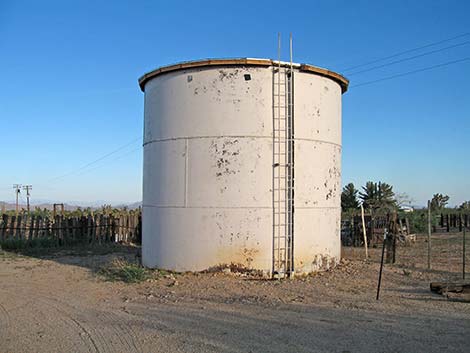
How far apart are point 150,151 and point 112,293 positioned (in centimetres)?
424

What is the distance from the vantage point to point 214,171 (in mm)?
10930

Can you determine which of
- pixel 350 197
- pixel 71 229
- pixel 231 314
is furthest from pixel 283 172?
pixel 350 197

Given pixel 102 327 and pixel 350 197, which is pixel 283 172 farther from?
pixel 350 197

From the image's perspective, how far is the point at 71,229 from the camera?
21.1 m

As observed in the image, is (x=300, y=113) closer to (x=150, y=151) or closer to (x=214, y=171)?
(x=214, y=171)

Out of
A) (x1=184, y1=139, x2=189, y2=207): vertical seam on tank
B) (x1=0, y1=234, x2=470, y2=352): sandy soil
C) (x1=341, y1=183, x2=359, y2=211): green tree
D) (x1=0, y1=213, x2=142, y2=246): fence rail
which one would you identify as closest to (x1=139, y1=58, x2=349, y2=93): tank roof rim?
(x1=184, y1=139, x2=189, y2=207): vertical seam on tank

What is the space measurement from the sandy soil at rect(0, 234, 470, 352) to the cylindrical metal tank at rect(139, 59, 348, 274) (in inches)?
30.9

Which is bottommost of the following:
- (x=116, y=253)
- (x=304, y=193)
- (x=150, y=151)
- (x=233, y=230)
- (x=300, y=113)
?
(x=116, y=253)

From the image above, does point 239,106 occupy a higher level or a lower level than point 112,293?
higher

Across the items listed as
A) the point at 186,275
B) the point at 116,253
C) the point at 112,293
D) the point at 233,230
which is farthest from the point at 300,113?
the point at 116,253

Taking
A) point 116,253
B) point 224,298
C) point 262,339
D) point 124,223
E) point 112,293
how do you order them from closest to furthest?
1. point 262,339
2. point 224,298
3. point 112,293
4. point 116,253
5. point 124,223

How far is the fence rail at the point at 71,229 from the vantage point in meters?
20.4

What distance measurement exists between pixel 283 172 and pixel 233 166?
4.22 feet

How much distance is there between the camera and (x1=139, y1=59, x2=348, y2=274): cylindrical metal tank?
1084cm
